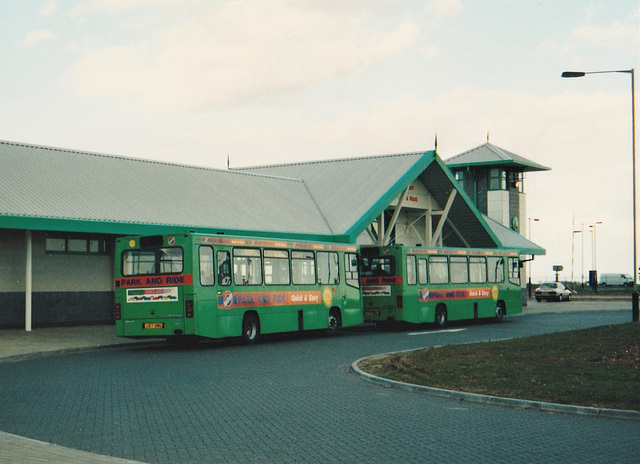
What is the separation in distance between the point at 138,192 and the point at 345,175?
1428 centimetres

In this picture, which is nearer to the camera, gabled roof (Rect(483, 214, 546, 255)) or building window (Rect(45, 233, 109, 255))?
building window (Rect(45, 233, 109, 255))

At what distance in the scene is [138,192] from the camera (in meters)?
30.4

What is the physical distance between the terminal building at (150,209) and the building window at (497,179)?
1212cm

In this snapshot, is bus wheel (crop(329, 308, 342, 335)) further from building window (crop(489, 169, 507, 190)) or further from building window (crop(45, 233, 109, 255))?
building window (crop(489, 169, 507, 190))

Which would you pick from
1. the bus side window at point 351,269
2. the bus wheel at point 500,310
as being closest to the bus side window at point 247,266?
the bus side window at point 351,269

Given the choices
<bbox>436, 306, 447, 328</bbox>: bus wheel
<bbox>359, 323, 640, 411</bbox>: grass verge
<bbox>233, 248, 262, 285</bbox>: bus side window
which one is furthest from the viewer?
<bbox>436, 306, 447, 328</bbox>: bus wheel

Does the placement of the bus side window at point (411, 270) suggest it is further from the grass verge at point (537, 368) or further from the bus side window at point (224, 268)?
the bus side window at point (224, 268)

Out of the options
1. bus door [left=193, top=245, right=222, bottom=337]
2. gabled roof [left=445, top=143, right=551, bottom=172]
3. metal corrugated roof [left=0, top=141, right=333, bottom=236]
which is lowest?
bus door [left=193, top=245, right=222, bottom=337]

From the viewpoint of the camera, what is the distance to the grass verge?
12883mm

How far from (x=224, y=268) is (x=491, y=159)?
38817 mm

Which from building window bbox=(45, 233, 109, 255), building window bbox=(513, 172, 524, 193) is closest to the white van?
building window bbox=(513, 172, 524, 193)

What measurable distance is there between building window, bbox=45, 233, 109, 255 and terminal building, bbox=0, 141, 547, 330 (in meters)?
0.04

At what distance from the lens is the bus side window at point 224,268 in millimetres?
21938

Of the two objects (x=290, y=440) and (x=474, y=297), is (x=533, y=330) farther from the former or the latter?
(x=290, y=440)
